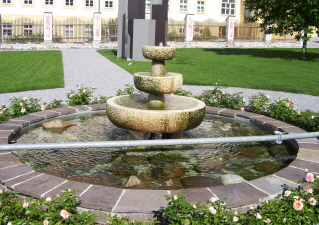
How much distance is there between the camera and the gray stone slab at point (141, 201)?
357 cm

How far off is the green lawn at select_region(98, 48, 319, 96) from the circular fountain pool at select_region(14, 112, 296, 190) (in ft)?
16.5

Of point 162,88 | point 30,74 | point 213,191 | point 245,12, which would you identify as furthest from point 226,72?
point 245,12

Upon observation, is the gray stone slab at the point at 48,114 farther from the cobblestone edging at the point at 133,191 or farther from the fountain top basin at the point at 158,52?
the fountain top basin at the point at 158,52

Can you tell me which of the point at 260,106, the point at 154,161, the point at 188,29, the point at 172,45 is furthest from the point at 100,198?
the point at 188,29

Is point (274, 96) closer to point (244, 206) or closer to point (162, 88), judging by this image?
point (162, 88)

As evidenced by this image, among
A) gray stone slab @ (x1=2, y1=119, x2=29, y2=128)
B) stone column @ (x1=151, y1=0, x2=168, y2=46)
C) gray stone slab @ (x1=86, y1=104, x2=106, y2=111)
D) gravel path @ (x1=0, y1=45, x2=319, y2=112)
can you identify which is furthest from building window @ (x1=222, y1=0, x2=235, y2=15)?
gray stone slab @ (x1=2, y1=119, x2=29, y2=128)

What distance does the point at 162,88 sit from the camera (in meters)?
5.39

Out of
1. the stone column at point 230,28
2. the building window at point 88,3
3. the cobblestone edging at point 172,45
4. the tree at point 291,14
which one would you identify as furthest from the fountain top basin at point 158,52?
the building window at point 88,3

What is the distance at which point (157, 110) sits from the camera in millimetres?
5234

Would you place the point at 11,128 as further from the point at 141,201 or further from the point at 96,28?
the point at 96,28

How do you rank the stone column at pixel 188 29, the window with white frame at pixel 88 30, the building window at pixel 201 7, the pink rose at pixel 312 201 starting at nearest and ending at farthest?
the pink rose at pixel 312 201
the stone column at pixel 188 29
the window with white frame at pixel 88 30
the building window at pixel 201 7

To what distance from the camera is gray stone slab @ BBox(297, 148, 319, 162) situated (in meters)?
5.01

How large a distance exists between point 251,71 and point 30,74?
9.61m

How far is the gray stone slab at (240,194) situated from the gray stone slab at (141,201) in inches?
21.5
